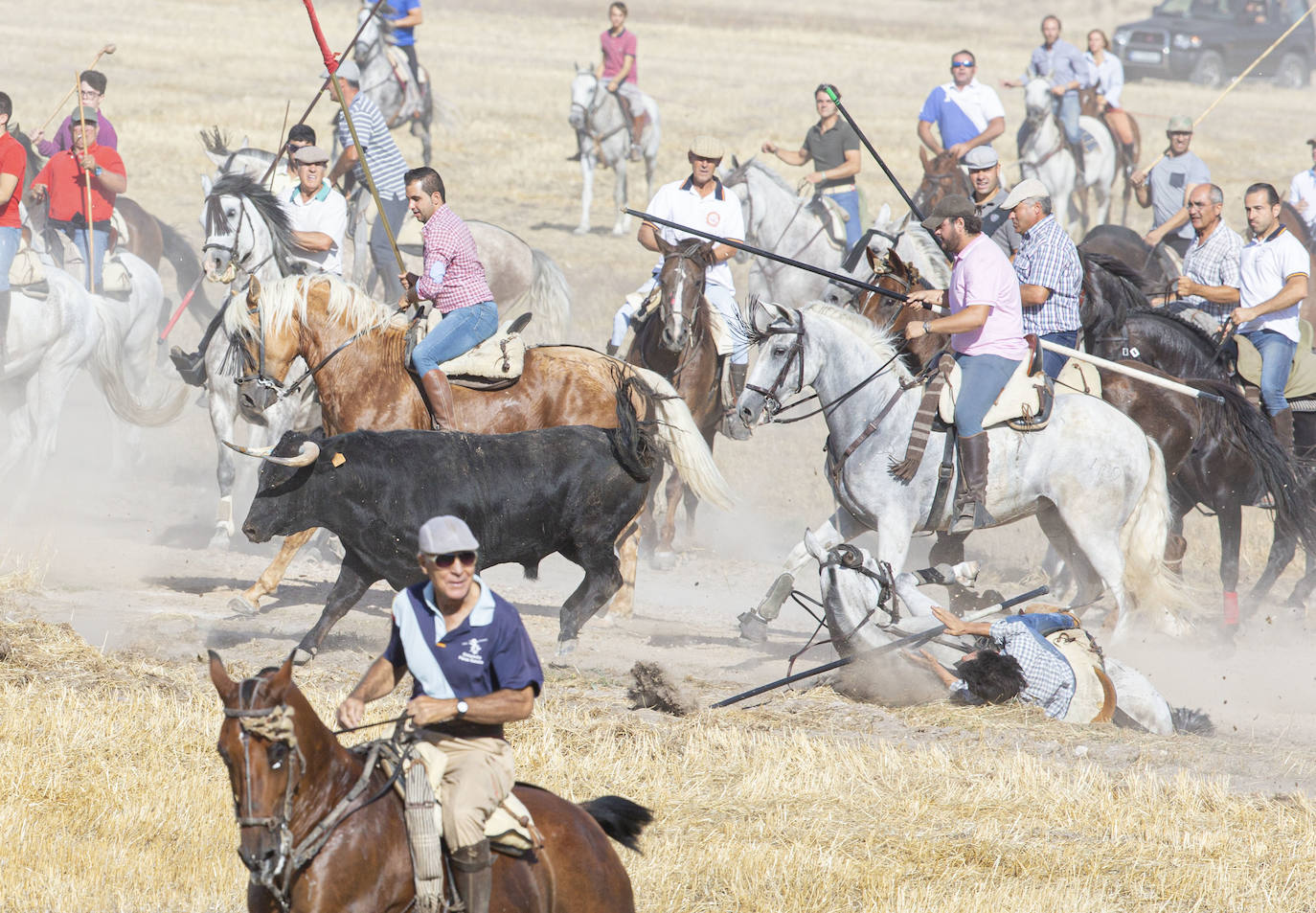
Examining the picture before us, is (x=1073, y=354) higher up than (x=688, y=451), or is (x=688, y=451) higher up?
(x=1073, y=354)

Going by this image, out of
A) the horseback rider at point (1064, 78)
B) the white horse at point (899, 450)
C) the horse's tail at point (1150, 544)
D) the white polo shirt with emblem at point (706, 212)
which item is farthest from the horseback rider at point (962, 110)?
the white horse at point (899, 450)

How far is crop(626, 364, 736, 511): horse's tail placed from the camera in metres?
10.6

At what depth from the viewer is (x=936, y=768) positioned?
26.1 feet

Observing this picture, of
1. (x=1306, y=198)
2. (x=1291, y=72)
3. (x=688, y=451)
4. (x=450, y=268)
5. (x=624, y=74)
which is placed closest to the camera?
(x=450, y=268)

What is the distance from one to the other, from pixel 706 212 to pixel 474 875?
9.10 m

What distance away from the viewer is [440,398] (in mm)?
10438

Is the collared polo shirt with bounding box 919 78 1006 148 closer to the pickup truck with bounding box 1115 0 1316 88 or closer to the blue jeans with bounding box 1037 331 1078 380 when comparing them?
the blue jeans with bounding box 1037 331 1078 380

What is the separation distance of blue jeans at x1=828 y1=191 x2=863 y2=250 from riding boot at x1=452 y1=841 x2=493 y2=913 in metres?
13.6

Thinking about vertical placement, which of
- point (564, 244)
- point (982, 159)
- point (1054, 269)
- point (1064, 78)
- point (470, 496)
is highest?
point (1064, 78)

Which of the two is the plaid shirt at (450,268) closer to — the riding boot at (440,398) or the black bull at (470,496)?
the riding boot at (440,398)

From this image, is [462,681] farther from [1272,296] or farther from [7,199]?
[7,199]

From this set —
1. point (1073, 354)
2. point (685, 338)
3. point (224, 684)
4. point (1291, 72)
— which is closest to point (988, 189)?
point (1073, 354)

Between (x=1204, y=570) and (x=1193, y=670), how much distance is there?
4.12 meters

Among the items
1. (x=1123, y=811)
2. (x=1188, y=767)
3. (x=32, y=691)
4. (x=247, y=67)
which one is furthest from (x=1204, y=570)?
(x=247, y=67)
